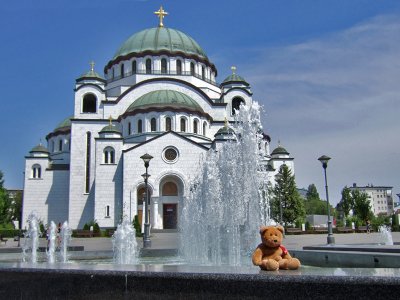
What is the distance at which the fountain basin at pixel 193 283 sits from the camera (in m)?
4.31

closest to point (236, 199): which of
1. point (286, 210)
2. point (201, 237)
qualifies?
point (201, 237)

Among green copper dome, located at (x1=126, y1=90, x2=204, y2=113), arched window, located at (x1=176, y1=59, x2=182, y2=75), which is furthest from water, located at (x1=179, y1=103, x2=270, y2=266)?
arched window, located at (x1=176, y1=59, x2=182, y2=75)

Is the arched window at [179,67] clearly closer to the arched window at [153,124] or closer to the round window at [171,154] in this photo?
the arched window at [153,124]

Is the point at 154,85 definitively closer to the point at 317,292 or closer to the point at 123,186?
the point at 123,186

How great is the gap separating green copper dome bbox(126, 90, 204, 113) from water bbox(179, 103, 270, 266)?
82.2 ft

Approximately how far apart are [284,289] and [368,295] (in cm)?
82

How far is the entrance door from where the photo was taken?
39.2 m

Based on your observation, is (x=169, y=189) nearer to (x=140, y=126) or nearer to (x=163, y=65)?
(x=140, y=126)

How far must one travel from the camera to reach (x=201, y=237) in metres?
14.2

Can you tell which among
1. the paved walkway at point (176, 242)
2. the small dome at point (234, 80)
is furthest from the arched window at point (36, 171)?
the small dome at point (234, 80)

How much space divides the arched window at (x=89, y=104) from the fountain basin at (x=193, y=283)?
41579 mm

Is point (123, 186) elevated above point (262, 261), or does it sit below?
above

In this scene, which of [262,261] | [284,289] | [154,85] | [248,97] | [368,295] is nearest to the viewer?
[368,295]

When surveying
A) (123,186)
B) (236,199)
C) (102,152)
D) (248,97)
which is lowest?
(236,199)
